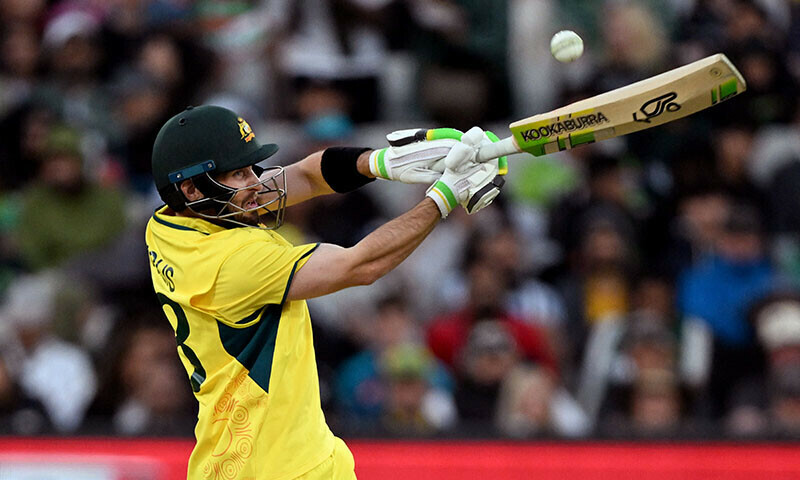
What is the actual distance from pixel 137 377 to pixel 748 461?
3864 mm

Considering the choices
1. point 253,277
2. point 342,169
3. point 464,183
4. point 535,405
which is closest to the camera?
point 253,277

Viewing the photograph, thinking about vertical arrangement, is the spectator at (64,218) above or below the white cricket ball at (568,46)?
below

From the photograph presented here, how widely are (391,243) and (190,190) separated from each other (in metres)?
0.81

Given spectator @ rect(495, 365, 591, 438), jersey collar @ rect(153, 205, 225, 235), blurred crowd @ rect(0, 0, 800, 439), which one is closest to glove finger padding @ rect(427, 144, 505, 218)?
jersey collar @ rect(153, 205, 225, 235)

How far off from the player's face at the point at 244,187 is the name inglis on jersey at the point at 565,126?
104cm

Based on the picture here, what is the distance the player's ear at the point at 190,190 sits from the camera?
14.2 feet

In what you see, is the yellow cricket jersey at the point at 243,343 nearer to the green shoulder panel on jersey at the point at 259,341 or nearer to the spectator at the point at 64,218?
the green shoulder panel on jersey at the point at 259,341

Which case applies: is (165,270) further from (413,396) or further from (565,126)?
(413,396)

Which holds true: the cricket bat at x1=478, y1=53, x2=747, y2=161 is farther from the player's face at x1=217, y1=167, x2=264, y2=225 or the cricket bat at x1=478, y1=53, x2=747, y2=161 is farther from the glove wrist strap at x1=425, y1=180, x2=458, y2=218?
the player's face at x1=217, y1=167, x2=264, y2=225

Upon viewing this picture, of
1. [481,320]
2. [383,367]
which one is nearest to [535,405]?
[481,320]

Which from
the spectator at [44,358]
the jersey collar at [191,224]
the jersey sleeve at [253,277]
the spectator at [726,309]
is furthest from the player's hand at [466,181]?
the spectator at [44,358]

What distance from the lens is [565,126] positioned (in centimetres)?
434

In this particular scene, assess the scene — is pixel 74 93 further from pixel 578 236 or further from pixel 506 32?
pixel 578 236

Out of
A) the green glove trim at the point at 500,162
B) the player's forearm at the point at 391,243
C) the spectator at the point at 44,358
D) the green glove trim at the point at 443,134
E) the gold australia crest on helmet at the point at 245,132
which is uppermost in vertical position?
the gold australia crest on helmet at the point at 245,132
